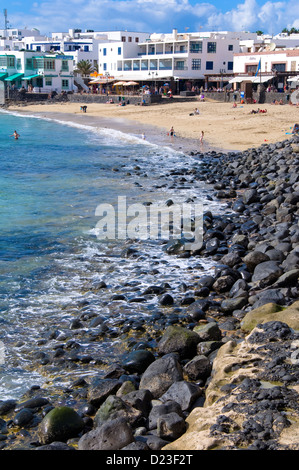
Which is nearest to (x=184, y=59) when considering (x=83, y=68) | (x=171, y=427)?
(x=83, y=68)

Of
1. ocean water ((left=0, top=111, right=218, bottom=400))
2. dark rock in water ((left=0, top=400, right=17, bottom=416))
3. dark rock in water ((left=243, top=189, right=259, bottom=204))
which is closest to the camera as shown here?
dark rock in water ((left=0, top=400, right=17, bottom=416))

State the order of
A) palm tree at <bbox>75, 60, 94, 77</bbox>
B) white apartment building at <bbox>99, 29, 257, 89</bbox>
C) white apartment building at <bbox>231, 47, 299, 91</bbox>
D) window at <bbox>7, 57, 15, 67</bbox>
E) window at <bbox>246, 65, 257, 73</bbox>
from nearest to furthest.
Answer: white apartment building at <bbox>231, 47, 299, 91</bbox> → window at <bbox>246, 65, 257, 73</bbox> → white apartment building at <bbox>99, 29, 257, 89</bbox> → palm tree at <bbox>75, 60, 94, 77</bbox> → window at <bbox>7, 57, 15, 67</bbox>

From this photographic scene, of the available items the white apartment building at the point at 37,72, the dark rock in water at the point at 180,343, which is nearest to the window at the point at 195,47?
the white apartment building at the point at 37,72

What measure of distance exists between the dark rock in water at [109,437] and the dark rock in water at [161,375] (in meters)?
1.26

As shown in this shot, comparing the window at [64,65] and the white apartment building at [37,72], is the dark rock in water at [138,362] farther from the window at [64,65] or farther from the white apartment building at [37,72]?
the window at [64,65]

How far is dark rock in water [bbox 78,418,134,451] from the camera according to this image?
5.66m

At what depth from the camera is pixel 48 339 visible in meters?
9.25

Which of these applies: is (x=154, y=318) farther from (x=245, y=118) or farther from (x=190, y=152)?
(x=245, y=118)

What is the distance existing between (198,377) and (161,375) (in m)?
0.58

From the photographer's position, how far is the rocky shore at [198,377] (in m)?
5.48

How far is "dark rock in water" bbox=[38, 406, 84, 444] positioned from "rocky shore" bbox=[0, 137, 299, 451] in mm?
12

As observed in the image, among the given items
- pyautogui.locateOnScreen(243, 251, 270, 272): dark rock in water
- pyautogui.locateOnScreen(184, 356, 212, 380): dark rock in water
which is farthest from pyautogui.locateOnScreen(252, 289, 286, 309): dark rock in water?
pyautogui.locateOnScreen(184, 356, 212, 380): dark rock in water

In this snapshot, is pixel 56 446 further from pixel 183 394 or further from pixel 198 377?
pixel 198 377

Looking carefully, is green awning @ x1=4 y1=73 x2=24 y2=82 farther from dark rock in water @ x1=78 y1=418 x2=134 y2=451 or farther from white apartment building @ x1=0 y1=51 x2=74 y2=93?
dark rock in water @ x1=78 y1=418 x2=134 y2=451
